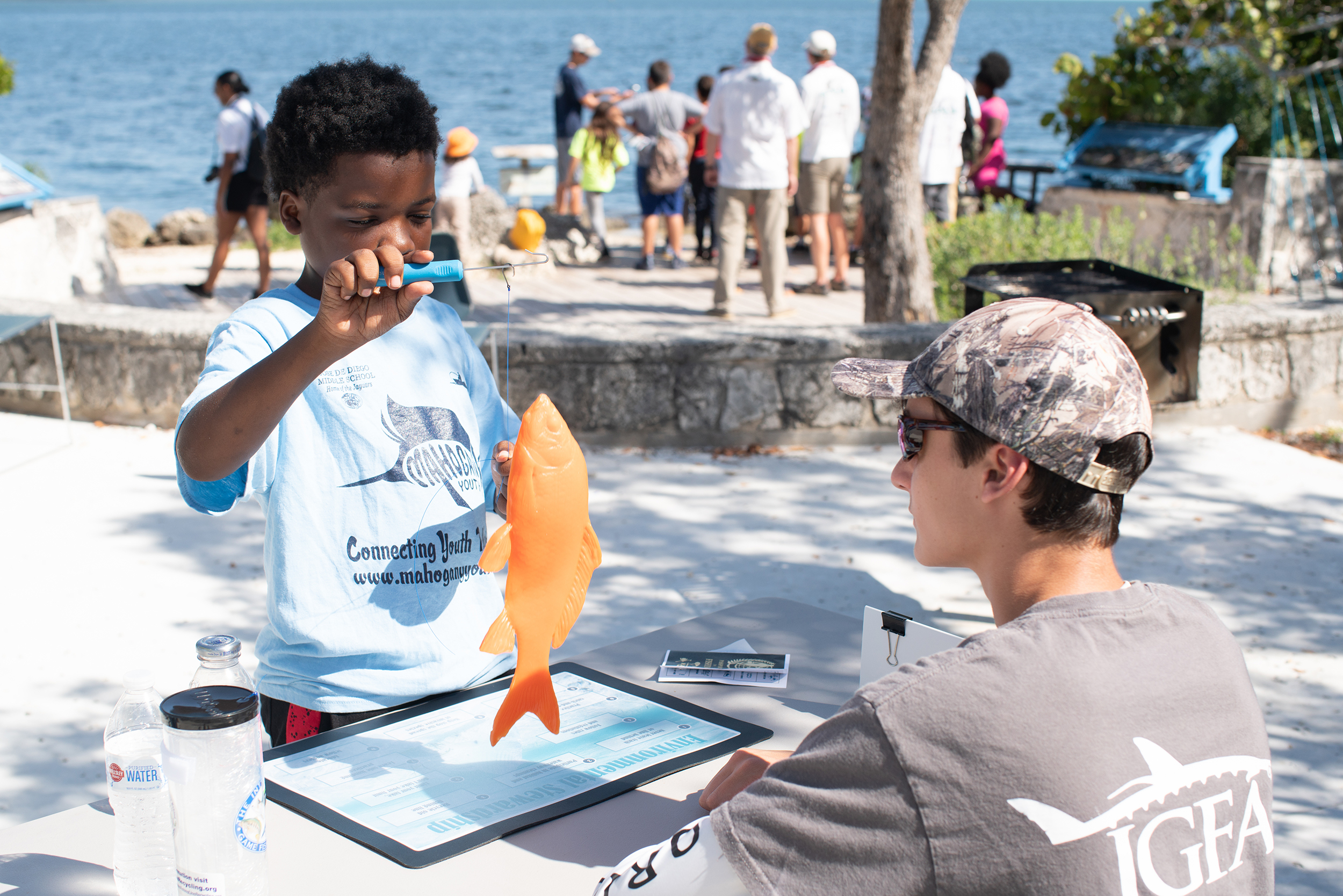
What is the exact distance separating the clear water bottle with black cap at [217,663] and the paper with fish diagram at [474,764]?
346 mm

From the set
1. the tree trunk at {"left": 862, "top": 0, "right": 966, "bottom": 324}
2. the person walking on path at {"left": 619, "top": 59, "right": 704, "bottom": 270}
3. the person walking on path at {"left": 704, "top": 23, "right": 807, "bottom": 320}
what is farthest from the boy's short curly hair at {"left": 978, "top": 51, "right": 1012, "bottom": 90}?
the tree trunk at {"left": 862, "top": 0, "right": 966, "bottom": 324}

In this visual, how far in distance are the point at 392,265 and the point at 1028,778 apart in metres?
1.13

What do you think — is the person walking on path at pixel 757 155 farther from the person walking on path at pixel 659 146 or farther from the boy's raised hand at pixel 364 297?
the boy's raised hand at pixel 364 297

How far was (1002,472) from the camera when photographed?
157 cm

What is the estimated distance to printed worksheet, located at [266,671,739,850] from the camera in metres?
1.99

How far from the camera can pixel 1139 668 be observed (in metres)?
1.42

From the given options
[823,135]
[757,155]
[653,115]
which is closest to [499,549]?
[757,155]

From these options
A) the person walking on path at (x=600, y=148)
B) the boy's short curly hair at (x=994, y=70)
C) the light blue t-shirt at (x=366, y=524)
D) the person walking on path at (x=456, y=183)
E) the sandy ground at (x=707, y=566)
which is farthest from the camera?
the boy's short curly hair at (x=994, y=70)

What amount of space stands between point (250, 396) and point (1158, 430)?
6.59 meters

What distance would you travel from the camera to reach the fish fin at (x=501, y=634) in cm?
194

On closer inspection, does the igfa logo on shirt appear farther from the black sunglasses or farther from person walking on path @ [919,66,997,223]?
person walking on path @ [919,66,997,223]

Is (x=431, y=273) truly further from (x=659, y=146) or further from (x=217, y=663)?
(x=659, y=146)

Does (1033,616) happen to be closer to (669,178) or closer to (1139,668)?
(1139,668)

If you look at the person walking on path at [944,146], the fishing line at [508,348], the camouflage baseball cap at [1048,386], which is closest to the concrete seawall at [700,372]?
the fishing line at [508,348]
